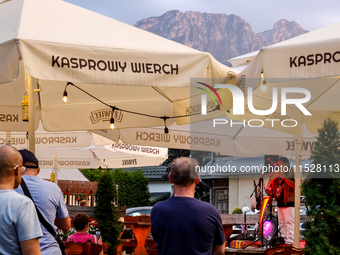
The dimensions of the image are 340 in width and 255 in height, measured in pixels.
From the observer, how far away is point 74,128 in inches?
262

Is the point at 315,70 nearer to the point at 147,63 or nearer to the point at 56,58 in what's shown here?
the point at 147,63

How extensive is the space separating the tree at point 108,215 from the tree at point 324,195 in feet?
12.6

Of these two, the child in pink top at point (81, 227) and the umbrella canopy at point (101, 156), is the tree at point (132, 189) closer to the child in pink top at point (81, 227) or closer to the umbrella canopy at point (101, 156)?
the umbrella canopy at point (101, 156)

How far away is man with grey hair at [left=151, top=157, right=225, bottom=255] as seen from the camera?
315 centimetres

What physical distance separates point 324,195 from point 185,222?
1847 mm

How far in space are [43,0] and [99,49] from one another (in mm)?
1250

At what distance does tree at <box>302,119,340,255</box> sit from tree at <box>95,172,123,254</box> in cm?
384

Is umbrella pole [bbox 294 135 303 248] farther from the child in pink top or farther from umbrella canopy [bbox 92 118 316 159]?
the child in pink top

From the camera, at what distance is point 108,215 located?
748 cm

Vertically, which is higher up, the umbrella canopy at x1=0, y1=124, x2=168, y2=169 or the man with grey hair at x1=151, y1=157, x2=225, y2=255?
the umbrella canopy at x1=0, y1=124, x2=168, y2=169

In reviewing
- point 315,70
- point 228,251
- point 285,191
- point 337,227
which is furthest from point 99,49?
point 285,191

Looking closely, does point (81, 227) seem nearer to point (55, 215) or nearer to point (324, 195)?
point (55, 215)

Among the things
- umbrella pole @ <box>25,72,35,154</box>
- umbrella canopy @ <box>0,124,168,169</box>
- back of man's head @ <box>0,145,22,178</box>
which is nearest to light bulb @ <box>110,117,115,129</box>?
umbrella pole @ <box>25,72,35,154</box>

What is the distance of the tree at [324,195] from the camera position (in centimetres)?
423
